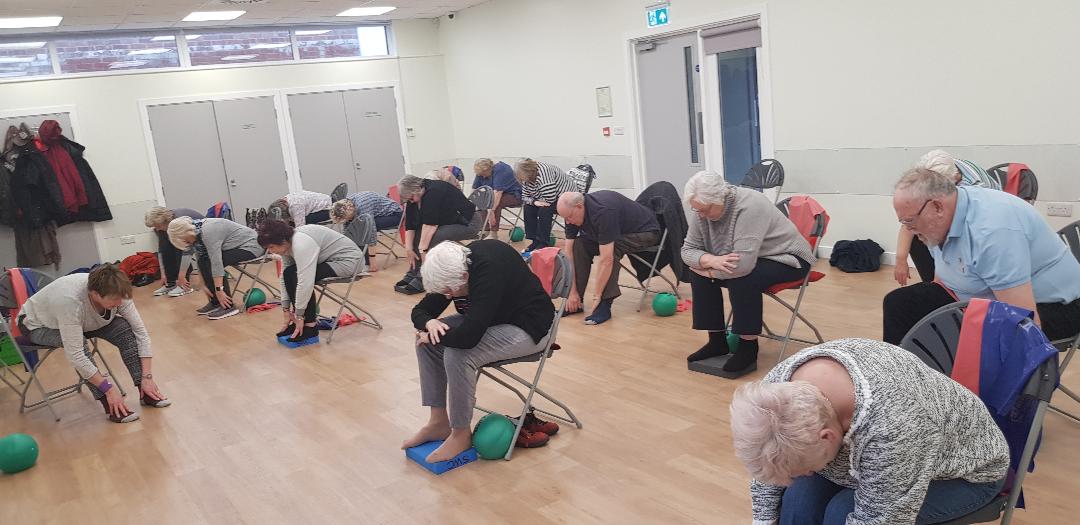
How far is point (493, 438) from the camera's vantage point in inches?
150

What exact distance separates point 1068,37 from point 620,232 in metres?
3.14

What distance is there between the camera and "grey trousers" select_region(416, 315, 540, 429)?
3.69 m

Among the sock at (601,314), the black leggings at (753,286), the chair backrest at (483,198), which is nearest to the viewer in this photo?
the black leggings at (753,286)

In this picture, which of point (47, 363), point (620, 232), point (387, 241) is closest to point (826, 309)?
point (620, 232)

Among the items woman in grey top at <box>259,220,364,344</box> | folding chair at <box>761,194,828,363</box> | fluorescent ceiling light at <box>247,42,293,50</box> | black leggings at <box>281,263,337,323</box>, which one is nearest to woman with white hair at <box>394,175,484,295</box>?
woman in grey top at <box>259,220,364,344</box>

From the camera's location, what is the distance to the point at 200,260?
7.52m

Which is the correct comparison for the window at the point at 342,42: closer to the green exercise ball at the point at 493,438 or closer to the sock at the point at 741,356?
the sock at the point at 741,356

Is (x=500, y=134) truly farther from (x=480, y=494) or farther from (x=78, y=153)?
(x=480, y=494)

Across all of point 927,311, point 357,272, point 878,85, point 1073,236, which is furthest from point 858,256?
point 357,272

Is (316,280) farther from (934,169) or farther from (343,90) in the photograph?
(343,90)

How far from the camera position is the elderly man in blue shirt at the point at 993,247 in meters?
2.89

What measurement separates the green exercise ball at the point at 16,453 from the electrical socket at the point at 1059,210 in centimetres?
640

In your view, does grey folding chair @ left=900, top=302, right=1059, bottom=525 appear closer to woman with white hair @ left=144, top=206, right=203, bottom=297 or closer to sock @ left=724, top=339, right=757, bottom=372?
sock @ left=724, top=339, right=757, bottom=372

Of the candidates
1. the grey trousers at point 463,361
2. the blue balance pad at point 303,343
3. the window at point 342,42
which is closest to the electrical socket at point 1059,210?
the grey trousers at point 463,361
